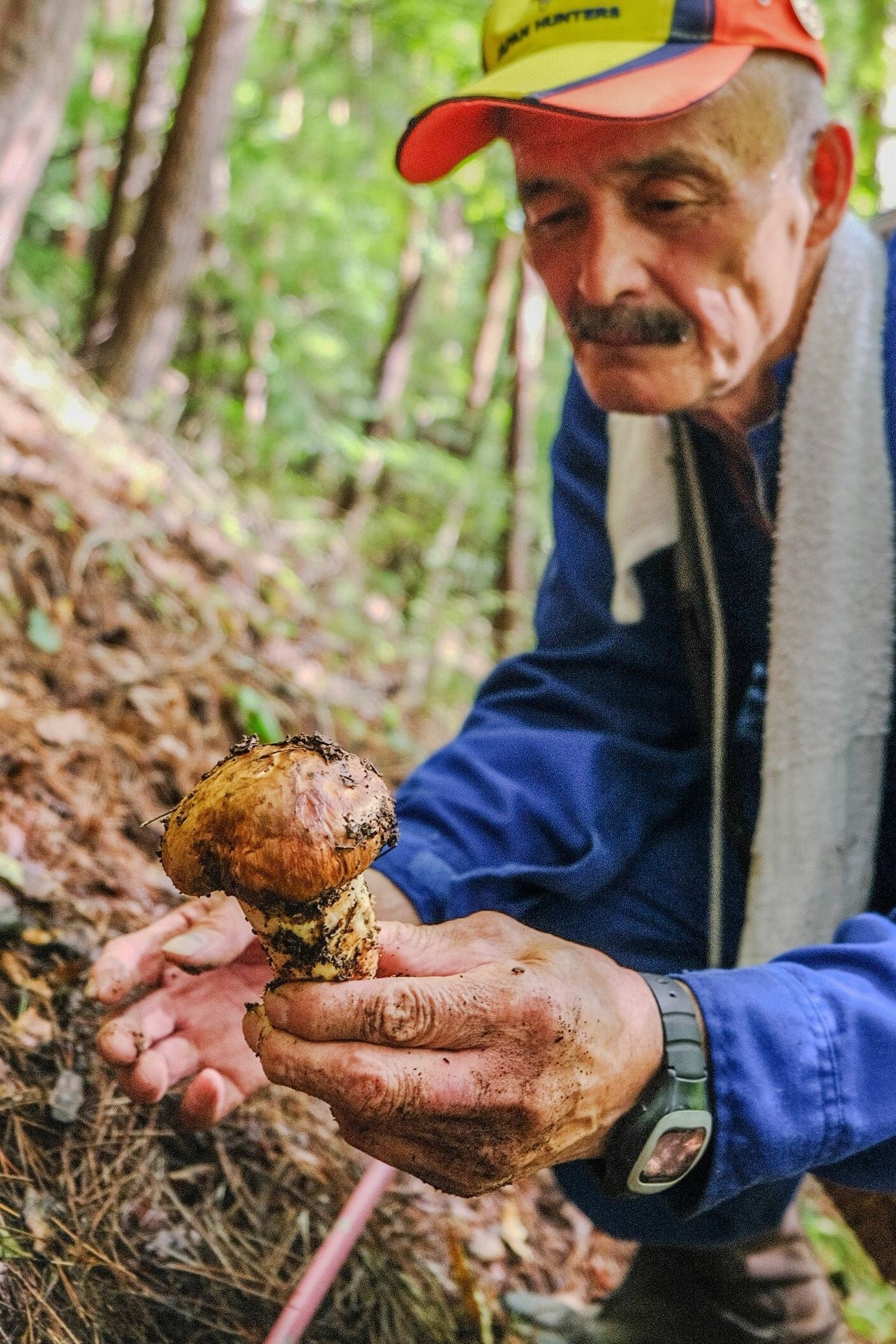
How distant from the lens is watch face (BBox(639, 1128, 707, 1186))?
52.1 inches

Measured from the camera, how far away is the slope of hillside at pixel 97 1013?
1.57 meters

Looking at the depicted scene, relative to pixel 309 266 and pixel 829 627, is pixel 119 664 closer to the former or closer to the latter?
pixel 829 627

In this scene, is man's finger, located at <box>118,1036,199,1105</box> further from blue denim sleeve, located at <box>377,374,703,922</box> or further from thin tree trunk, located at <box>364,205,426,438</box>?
thin tree trunk, located at <box>364,205,426,438</box>

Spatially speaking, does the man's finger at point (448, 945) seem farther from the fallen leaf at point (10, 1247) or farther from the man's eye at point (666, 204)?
the man's eye at point (666, 204)

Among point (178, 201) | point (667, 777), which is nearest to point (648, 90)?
point (667, 777)

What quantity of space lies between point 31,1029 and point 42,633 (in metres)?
1.60

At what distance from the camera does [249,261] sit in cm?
764

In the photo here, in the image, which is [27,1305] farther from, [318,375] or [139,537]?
[318,375]

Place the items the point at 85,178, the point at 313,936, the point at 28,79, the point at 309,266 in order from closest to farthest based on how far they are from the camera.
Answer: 1. the point at 313,936
2. the point at 28,79
3. the point at 309,266
4. the point at 85,178

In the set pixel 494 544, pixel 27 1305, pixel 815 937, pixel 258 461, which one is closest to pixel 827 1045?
pixel 815 937

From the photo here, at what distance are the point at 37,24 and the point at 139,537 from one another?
2.30 m

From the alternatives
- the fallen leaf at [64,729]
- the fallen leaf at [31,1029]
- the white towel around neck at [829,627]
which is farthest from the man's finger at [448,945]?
the fallen leaf at [64,729]

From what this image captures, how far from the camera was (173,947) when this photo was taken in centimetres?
151

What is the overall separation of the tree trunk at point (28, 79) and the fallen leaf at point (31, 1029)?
12.4ft
